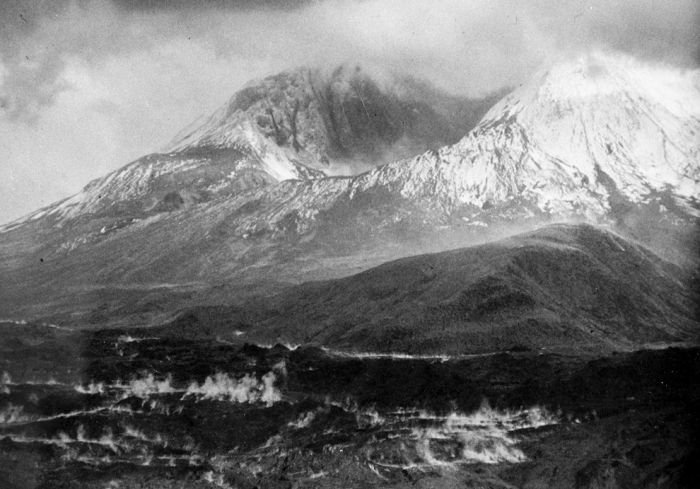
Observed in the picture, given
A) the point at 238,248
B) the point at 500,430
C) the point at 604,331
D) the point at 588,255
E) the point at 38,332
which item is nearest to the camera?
Result: the point at 500,430

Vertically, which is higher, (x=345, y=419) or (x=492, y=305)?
(x=492, y=305)

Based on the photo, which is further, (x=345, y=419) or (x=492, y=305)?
(x=492, y=305)

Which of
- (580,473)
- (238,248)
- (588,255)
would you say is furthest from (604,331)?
(238,248)

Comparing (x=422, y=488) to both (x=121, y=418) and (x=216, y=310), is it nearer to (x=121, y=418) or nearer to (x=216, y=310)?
(x=121, y=418)

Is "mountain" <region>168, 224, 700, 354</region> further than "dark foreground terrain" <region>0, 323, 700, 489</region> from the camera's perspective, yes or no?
Yes

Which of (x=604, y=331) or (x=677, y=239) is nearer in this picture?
(x=604, y=331)
